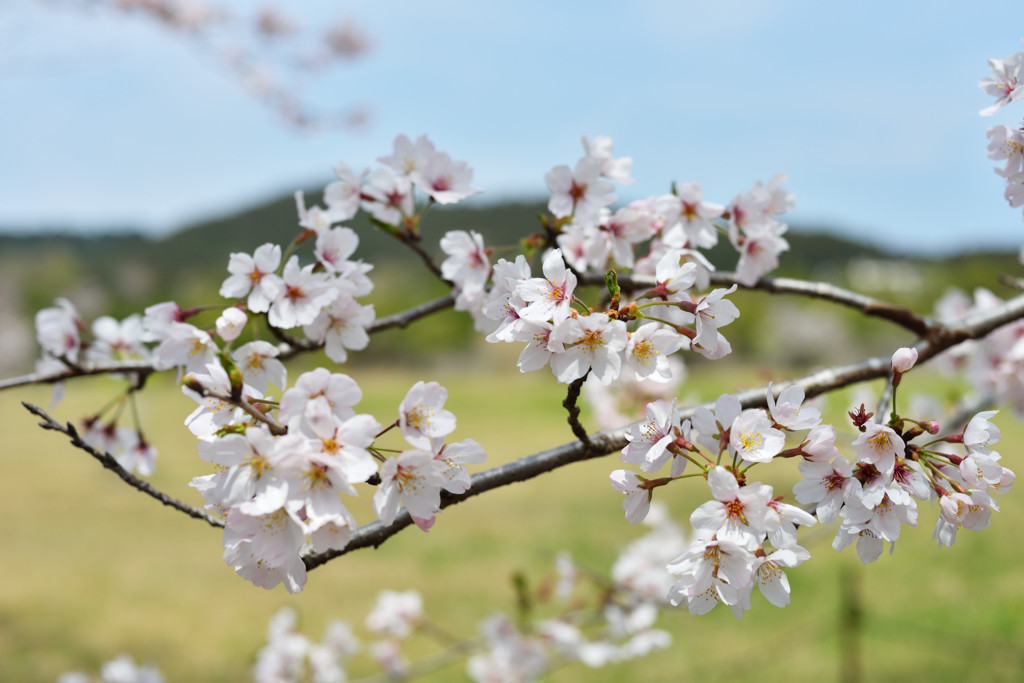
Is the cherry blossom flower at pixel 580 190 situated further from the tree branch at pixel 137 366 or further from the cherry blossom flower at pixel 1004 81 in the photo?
the cherry blossom flower at pixel 1004 81

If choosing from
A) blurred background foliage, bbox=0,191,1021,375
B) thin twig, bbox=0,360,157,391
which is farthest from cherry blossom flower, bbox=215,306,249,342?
blurred background foliage, bbox=0,191,1021,375

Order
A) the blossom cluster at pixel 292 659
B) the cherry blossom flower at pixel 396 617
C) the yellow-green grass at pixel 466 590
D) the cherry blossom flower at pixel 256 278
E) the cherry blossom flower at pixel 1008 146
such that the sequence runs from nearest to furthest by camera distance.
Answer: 1. the cherry blossom flower at pixel 1008 146
2. the cherry blossom flower at pixel 256 278
3. the blossom cluster at pixel 292 659
4. the cherry blossom flower at pixel 396 617
5. the yellow-green grass at pixel 466 590

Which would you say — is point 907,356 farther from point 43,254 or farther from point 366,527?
point 43,254

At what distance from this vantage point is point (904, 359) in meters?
0.74

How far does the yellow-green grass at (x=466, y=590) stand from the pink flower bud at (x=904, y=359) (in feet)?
4.09

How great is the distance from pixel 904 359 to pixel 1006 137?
0.34 meters

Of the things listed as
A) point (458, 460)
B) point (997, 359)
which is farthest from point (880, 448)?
point (997, 359)

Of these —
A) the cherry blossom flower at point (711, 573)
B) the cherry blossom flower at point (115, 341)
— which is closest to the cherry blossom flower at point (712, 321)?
the cherry blossom flower at point (711, 573)

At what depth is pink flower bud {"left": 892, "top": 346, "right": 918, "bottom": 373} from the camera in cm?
73

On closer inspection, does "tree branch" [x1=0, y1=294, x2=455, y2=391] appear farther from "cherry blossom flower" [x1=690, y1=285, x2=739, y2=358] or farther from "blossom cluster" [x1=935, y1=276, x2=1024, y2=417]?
"blossom cluster" [x1=935, y1=276, x2=1024, y2=417]

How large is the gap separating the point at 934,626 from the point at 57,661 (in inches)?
249

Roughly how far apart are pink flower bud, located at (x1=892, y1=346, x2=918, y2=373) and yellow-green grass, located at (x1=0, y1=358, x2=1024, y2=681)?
125 centimetres

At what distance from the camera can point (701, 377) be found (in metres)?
23.4

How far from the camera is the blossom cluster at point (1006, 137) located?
0.82 meters
